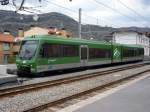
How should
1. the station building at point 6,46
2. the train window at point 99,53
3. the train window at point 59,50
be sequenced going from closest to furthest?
the train window at point 59,50 < the train window at point 99,53 < the station building at point 6,46

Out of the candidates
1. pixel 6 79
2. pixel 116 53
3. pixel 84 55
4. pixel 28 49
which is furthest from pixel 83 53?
pixel 6 79

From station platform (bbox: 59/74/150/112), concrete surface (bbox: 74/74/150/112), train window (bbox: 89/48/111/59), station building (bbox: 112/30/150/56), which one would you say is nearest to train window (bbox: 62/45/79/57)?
train window (bbox: 89/48/111/59)

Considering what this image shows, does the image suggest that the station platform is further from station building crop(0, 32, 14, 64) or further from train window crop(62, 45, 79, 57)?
station building crop(0, 32, 14, 64)

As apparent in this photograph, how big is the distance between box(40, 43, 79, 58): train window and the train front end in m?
0.81

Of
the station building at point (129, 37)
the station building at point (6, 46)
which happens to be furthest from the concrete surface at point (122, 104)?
the station building at point (129, 37)

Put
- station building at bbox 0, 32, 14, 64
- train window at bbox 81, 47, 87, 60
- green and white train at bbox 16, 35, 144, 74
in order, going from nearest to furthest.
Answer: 1. green and white train at bbox 16, 35, 144, 74
2. train window at bbox 81, 47, 87, 60
3. station building at bbox 0, 32, 14, 64

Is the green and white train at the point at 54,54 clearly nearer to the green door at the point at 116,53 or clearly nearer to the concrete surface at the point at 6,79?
the concrete surface at the point at 6,79

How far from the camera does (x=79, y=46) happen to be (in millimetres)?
32281

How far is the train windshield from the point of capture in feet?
85.6

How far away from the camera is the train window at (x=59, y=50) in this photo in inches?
1043

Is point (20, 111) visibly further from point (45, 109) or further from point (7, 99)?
point (7, 99)

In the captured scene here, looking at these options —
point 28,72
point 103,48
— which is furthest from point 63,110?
point 103,48

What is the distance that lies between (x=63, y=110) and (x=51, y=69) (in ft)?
51.8

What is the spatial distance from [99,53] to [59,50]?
10.4 m
